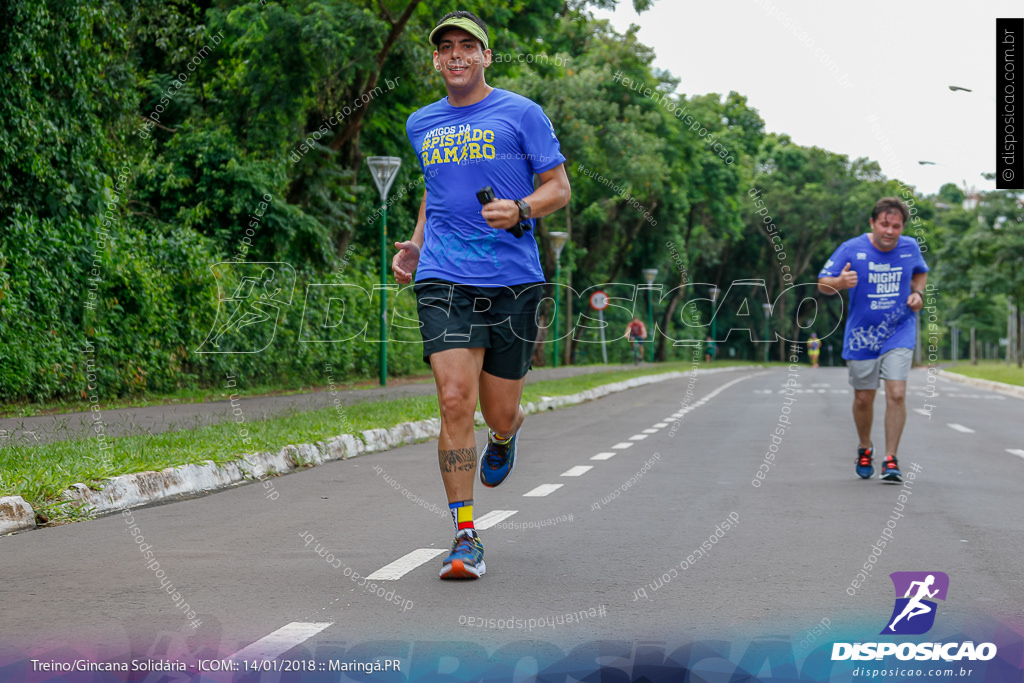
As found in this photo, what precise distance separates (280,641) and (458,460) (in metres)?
1.45

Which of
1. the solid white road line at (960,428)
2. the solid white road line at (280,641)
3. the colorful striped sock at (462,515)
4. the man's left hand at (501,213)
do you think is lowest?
the solid white road line at (960,428)

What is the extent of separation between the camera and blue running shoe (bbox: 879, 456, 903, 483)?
29.9ft

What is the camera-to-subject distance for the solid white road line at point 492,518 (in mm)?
7000

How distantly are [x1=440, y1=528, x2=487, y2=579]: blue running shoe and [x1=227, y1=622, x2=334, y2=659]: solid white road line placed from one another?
0.91m

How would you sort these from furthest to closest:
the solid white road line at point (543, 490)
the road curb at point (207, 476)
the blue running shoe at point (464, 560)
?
the solid white road line at point (543, 490)
the road curb at point (207, 476)
the blue running shoe at point (464, 560)

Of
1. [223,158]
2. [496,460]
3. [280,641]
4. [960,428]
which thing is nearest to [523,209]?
[496,460]

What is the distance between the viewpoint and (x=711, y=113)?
51375 mm

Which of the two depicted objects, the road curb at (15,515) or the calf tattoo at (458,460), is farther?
the road curb at (15,515)

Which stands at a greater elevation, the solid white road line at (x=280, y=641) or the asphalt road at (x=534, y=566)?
the solid white road line at (x=280, y=641)

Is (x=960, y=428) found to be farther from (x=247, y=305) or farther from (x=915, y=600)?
(x=915, y=600)

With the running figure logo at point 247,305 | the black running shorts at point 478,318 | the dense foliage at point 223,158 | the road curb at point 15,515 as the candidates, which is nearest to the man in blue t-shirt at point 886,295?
the black running shorts at point 478,318

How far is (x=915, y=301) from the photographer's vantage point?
8961 millimetres

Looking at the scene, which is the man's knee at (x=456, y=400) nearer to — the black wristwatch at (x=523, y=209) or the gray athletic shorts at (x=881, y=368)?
the black wristwatch at (x=523, y=209)

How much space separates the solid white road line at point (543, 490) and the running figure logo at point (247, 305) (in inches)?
379
